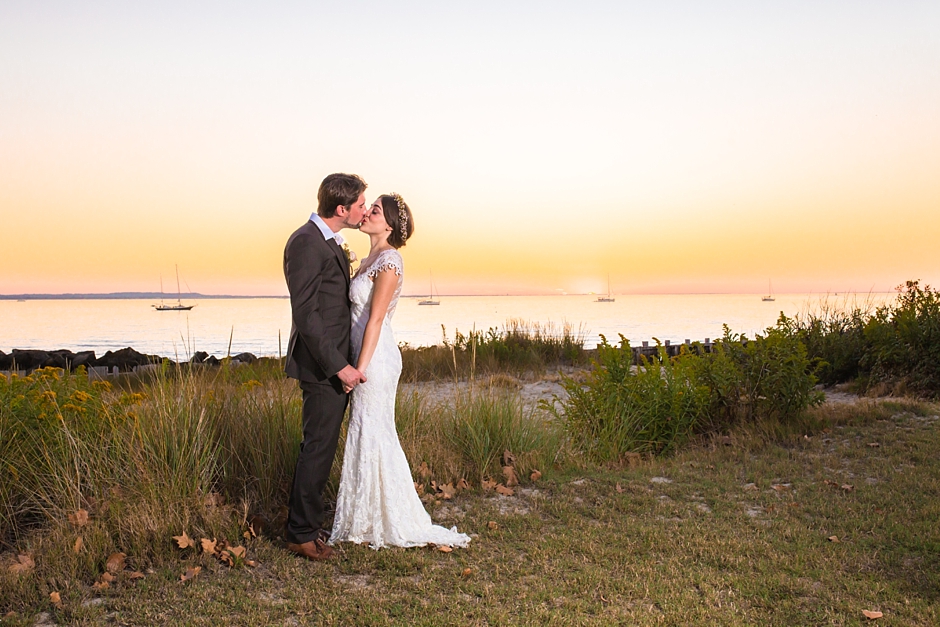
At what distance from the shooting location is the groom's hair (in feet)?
14.2

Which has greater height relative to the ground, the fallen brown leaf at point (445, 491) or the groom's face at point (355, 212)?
the groom's face at point (355, 212)

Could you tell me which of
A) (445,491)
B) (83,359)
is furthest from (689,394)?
(83,359)

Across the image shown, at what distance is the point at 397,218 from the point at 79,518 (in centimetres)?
269

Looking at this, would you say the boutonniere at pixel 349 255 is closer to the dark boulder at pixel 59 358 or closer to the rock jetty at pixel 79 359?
the rock jetty at pixel 79 359

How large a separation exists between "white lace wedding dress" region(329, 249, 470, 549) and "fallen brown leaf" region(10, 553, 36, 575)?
170 cm

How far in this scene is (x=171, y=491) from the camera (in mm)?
4637

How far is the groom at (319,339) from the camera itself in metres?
4.23

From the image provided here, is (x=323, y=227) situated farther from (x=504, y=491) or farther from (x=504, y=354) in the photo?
(x=504, y=354)

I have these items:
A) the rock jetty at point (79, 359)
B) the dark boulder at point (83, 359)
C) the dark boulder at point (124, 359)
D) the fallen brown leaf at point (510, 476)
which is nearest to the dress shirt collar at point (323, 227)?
the fallen brown leaf at point (510, 476)

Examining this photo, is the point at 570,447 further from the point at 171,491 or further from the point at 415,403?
the point at 171,491

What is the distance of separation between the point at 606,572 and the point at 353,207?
2676 mm

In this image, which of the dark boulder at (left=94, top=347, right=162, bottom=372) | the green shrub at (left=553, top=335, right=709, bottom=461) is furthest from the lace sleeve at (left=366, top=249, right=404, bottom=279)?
the dark boulder at (left=94, top=347, right=162, bottom=372)

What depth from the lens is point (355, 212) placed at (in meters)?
4.43

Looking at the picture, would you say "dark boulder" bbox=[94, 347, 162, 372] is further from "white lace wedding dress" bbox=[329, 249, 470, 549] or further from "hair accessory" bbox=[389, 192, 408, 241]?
"hair accessory" bbox=[389, 192, 408, 241]
